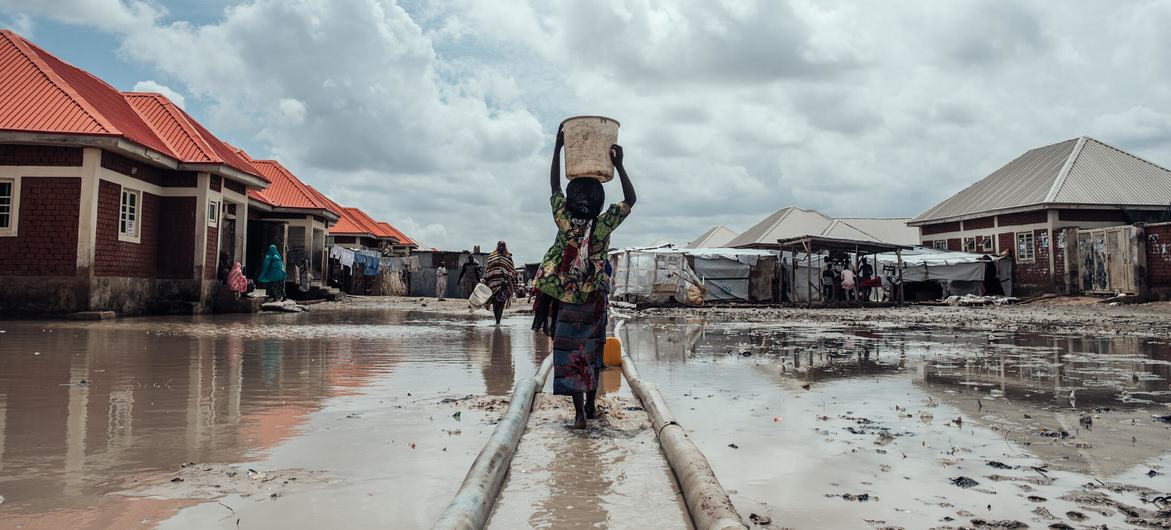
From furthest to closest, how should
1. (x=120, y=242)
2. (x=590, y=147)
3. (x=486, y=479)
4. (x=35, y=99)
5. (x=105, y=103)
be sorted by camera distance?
1. (x=105, y=103)
2. (x=120, y=242)
3. (x=35, y=99)
4. (x=590, y=147)
5. (x=486, y=479)

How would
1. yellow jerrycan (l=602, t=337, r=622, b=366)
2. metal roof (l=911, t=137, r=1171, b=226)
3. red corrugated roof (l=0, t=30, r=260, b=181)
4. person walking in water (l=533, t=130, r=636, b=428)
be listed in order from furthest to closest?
metal roof (l=911, t=137, r=1171, b=226) → red corrugated roof (l=0, t=30, r=260, b=181) → yellow jerrycan (l=602, t=337, r=622, b=366) → person walking in water (l=533, t=130, r=636, b=428)

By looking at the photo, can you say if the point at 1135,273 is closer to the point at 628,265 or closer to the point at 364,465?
the point at 628,265

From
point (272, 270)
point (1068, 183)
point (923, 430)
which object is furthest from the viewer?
point (1068, 183)

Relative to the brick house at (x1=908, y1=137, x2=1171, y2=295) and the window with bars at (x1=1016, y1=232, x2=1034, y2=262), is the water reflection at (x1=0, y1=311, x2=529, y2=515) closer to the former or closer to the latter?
the brick house at (x1=908, y1=137, x2=1171, y2=295)

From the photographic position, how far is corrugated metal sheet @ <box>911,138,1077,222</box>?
29.8 meters

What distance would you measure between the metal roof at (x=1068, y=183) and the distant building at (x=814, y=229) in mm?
7119

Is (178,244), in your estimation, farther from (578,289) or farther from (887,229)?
(887,229)

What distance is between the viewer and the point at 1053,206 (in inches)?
1085

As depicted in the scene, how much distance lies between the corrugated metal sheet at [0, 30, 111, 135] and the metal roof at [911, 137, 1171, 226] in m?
30.7

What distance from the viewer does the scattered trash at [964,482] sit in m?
3.34

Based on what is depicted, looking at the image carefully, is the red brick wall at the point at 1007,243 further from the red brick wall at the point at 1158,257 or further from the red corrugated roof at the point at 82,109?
the red corrugated roof at the point at 82,109

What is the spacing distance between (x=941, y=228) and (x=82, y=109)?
112 ft

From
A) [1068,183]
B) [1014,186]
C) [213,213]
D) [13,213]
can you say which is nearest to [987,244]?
[1014,186]

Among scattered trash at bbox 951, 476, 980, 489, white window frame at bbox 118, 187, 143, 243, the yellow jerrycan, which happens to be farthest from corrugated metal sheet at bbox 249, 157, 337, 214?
scattered trash at bbox 951, 476, 980, 489
